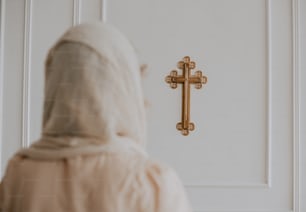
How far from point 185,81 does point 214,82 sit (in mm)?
223

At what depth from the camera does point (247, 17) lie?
493cm

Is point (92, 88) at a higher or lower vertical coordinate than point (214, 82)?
lower

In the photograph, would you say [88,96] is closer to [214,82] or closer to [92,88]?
[92,88]

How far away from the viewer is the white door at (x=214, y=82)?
191 inches

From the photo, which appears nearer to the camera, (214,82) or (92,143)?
(92,143)

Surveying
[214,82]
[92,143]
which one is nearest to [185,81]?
[214,82]

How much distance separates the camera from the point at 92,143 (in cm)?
143

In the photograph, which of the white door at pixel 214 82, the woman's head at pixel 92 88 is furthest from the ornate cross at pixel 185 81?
the woman's head at pixel 92 88

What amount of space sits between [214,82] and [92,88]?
11.5 feet

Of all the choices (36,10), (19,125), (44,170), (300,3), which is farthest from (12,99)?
(44,170)

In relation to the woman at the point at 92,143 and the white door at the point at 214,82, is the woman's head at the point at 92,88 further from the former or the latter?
the white door at the point at 214,82

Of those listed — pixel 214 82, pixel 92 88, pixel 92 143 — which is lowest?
pixel 92 143

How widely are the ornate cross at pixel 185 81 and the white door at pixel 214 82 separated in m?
0.04

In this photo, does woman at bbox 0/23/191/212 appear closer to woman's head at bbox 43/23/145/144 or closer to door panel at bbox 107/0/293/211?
woman's head at bbox 43/23/145/144
